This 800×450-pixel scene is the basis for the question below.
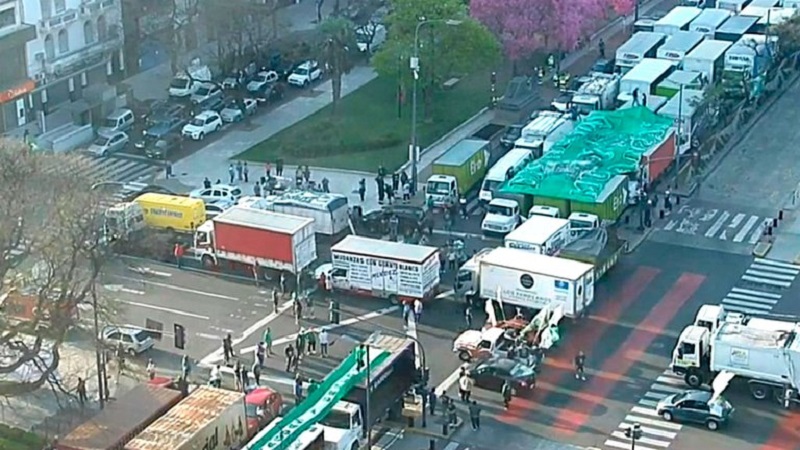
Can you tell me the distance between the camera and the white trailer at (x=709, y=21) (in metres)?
91.4

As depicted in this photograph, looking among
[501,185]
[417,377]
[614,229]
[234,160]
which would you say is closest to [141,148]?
[234,160]

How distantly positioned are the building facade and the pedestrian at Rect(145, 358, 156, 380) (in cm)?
2841

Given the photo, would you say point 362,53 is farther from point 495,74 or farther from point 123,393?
point 123,393

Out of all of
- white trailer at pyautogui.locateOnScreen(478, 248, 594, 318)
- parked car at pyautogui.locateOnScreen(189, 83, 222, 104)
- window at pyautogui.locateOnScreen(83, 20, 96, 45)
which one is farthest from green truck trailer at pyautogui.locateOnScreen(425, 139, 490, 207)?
window at pyautogui.locateOnScreen(83, 20, 96, 45)

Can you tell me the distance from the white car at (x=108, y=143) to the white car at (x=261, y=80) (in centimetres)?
971

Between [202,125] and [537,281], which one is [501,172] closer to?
[537,281]

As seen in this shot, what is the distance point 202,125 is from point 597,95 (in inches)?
822

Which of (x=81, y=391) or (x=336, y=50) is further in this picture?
(x=336, y=50)

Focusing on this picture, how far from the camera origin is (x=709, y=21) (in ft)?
304

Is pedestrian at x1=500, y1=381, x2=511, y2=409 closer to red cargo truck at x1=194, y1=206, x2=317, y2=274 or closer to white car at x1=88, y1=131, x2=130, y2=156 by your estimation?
red cargo truck at x1=194, y1=206, x2=317, y2=274

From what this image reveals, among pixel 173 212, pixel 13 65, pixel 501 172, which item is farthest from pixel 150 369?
pixel 13 65

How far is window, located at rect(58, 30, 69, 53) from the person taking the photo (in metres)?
82.5

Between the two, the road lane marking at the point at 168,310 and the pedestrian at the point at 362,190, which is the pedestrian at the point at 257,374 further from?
the pedestrian at the point at 362,190

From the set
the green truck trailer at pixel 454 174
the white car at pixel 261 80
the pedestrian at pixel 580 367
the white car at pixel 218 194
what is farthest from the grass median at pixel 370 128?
the pedestrian at pixel 580 367
